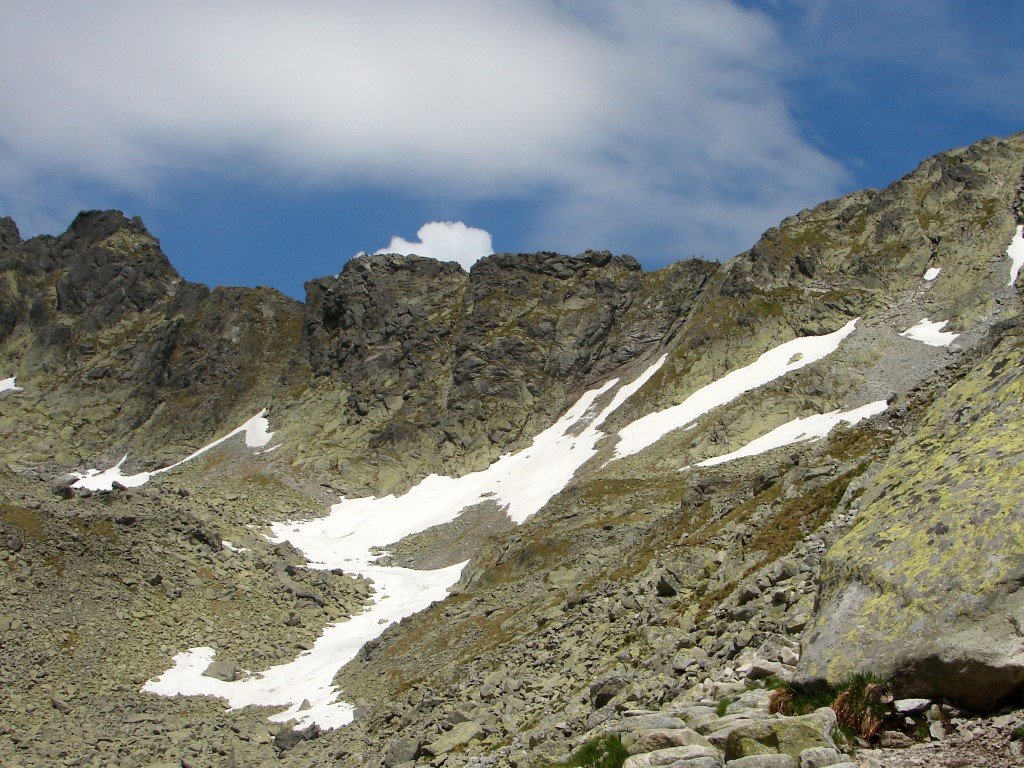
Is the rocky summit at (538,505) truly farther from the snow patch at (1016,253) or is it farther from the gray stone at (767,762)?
the snow patch at (1016,253)

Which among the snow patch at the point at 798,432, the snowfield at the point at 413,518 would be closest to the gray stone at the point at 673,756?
the snowfield at the point at 413,518

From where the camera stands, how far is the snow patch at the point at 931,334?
73.8 metres

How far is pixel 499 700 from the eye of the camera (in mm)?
21172

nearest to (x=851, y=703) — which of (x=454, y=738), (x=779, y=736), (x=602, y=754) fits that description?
(x=779, y=736)

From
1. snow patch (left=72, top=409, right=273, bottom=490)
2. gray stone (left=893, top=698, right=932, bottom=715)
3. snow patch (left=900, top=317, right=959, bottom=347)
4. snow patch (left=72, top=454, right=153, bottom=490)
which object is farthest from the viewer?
snow patch (left=72, top=409, right=273, bottom=490)

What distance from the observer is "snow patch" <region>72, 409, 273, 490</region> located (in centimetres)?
11400

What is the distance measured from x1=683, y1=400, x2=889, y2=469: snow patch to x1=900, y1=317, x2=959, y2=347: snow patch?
568 inches

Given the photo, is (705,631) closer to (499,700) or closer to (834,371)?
(499,700)

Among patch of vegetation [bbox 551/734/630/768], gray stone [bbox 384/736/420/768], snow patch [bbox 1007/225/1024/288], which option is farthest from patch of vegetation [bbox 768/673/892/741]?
snow patch [bbox 1007/225/1024/288]

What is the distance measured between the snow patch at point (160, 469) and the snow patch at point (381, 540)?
30577 mm

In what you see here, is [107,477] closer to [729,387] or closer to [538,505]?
[538,505]

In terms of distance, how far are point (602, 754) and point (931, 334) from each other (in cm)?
7766

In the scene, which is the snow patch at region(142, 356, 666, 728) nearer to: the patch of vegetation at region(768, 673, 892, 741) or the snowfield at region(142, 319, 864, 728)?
A: the snowfield at region(142, 319, 864, 728)

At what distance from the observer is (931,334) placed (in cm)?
7644
